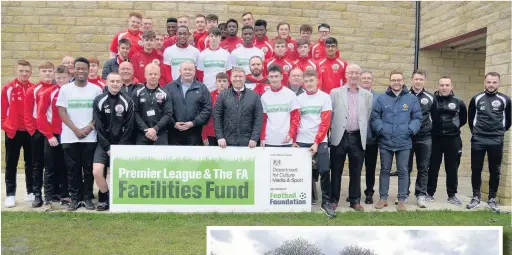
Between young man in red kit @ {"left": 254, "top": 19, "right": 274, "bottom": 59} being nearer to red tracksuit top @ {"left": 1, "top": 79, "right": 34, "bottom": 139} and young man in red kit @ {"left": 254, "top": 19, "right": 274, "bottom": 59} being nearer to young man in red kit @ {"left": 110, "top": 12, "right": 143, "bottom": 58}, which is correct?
young man in red kit @ {"left": 110, "top": 12, "right": 143, "bottom": 58}

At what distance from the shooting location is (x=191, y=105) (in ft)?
21.3

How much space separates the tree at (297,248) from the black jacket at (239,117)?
2.68m

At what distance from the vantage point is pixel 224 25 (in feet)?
27.7

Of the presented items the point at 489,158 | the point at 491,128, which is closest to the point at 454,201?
the point at 489,158

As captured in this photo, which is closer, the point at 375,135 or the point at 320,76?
the point at 375,135

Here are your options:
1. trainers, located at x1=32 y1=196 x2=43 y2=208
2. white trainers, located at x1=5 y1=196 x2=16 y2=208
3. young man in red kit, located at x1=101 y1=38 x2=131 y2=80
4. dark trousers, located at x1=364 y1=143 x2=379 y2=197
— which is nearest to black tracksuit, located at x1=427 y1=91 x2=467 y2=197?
dark trousers, located at x1=364 y1=143 x2=379 y2=197

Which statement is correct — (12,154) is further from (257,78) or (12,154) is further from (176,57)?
(257,78)

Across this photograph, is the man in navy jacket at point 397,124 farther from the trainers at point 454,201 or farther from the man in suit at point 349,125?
the trainers at point 454,201

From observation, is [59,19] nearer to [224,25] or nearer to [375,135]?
[224,25]

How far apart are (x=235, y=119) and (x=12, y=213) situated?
127 inches

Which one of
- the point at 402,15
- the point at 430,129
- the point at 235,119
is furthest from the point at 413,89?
the point at 402,15

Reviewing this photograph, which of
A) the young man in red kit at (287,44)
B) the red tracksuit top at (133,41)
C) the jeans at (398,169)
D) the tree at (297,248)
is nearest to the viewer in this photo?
the tree at (297,248)

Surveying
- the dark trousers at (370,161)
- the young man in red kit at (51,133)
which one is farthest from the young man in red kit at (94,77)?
the dark trousers at (370,161)

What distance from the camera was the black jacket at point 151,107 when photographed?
6328mm
